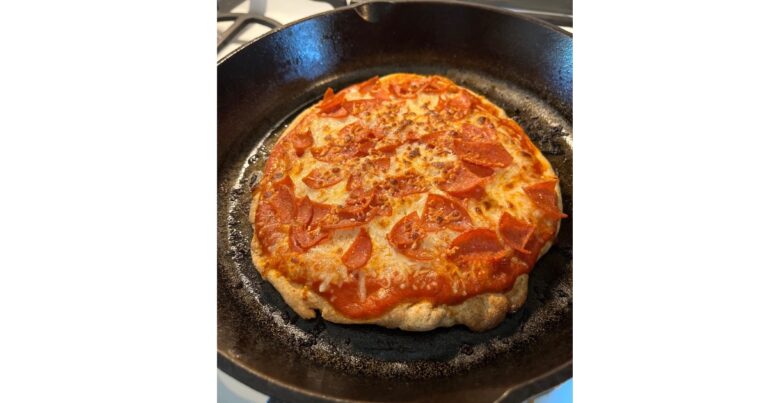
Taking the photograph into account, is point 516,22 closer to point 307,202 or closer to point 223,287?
point 307,202

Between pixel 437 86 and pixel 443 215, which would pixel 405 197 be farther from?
pixel 437 86

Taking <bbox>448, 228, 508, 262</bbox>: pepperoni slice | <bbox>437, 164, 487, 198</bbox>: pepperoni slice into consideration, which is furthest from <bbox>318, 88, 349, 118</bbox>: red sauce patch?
<bbox>448, 228, 508, 262</bbox>: pepperoni slice

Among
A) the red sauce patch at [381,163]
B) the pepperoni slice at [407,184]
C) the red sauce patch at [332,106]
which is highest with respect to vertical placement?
the red sauce patch at [332,106]

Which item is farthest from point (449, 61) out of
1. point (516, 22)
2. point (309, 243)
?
point (309, 243)

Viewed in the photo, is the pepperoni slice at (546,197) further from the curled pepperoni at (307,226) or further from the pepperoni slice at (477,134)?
the curled pepperoni at (307,226)

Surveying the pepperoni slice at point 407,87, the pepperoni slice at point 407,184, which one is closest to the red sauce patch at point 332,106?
the pepperoni slice at point 407,87

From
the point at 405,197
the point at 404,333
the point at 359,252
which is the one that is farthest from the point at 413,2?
the point at 404,333
